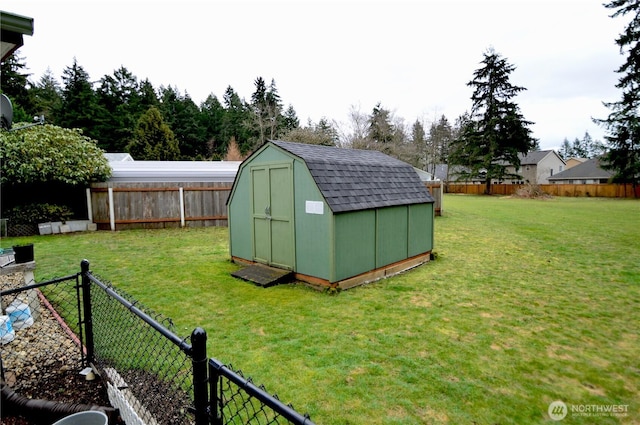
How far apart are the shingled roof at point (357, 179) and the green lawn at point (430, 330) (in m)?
1.44

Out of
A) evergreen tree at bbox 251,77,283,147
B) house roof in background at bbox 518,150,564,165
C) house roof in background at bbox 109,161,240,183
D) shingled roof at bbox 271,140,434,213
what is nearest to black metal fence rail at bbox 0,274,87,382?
shingled roof at bbox 271,140,434,213

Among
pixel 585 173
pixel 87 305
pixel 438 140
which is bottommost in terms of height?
pixel 87 305

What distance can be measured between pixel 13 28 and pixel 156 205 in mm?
9877

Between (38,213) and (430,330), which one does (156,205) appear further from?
(430,330)

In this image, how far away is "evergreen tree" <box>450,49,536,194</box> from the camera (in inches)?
1170

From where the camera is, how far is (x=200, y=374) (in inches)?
57.1

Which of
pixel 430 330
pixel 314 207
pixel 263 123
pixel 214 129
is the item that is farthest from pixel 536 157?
pixel 430 330

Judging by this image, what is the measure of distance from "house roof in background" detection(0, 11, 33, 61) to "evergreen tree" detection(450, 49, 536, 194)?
32932mm

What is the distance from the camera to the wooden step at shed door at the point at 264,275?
5352 mm

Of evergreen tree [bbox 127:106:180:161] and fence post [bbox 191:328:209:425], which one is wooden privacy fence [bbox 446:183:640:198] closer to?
evergreen tree [bbox 127:106:180:161]

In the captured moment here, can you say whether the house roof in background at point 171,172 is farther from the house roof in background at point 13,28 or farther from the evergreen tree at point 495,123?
the evergreen tree at point 495,123

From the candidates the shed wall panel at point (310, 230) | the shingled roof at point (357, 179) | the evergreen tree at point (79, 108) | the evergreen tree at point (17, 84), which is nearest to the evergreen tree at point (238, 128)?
the evergreen tree at point (79, 108)

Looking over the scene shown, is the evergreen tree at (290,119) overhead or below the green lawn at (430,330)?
overhead

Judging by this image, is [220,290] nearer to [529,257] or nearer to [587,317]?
[587,317]
